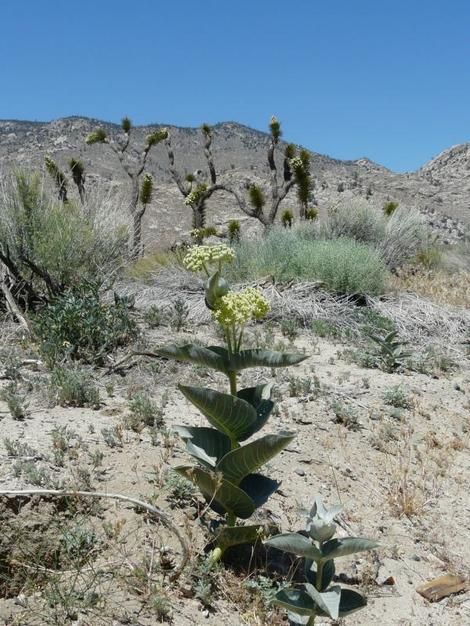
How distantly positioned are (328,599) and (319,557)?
0.17 m

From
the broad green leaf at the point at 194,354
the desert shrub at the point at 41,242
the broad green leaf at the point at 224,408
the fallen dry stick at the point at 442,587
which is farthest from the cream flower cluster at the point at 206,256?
the desert shrub at the point at 41,242

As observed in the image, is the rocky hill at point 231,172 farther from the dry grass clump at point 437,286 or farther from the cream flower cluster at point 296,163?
the dry grass clump at point 437,286

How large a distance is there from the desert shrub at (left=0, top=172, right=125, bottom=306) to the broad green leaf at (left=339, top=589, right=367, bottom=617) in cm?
542

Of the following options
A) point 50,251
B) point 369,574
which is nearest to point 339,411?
point 369,574

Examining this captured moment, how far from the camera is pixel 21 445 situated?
12.4 feet

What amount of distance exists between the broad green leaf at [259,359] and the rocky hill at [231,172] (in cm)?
675

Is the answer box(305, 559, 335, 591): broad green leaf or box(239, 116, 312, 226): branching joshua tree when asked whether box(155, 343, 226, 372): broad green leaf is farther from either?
box(239, 116, 312, 226): branching joshua tree

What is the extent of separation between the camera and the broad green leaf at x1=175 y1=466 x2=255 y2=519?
2904 millimetres

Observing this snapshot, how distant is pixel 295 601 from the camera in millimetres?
2578

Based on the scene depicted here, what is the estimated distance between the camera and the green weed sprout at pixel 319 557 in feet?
8.23

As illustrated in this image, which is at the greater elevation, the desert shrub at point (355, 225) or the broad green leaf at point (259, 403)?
the desert shrub at point (355, 225)

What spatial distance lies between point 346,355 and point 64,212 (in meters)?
4.11

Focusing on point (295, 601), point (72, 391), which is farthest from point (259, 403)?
point (72, 391)

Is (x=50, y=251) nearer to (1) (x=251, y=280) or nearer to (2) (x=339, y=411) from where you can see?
(1) (x=251, y=280)
